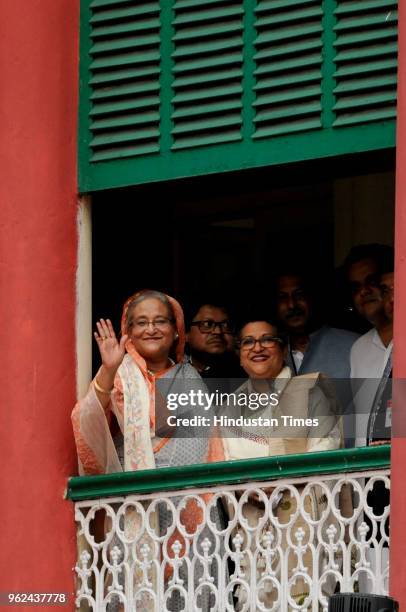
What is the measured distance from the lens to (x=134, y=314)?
35.3 feet

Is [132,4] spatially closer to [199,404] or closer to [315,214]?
[199,404]

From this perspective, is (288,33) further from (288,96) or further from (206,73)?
(206,73)

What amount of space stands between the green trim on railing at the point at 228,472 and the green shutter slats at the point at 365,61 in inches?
62.2

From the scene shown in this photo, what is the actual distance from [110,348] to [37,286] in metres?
0.60

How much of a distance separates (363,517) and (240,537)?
1.91 feet

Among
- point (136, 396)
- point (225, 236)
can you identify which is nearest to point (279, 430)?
point (136, 396)

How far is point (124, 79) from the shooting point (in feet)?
36.3

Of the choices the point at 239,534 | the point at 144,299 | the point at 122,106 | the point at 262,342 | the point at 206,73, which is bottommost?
the point at 239,534

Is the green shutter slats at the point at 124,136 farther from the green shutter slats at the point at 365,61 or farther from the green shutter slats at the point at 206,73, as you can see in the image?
the green shutter slats at the point at 365,61

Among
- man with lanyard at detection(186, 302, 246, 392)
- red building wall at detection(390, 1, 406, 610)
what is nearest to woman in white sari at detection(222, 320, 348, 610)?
man with lanyard at detection(186, 302, 246, 392)

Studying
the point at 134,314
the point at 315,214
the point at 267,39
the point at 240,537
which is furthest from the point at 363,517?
the point at 315,214

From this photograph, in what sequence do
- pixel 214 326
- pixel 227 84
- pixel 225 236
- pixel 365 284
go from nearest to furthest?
pixel 227 84 < pixel 365 284 < pixel 214 326 < pixel 225 236

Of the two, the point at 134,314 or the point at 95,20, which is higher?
the point at 95,20

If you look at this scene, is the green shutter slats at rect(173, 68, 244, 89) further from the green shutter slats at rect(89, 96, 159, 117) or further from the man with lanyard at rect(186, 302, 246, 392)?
the man with lanyard at rect(186, 302, 246, 392)
